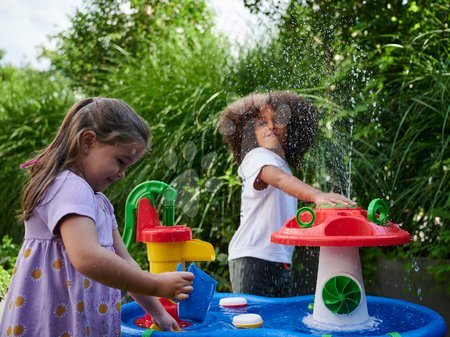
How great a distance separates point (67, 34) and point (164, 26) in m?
1.87

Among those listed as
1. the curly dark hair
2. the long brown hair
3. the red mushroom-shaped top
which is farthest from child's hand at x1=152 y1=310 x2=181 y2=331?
the curly dark hair

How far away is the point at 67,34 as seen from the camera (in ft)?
29.1

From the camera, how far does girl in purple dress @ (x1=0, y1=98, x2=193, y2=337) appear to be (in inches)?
63.8

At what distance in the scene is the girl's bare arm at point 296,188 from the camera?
234cm

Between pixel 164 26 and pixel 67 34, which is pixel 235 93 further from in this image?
pixel 67 34

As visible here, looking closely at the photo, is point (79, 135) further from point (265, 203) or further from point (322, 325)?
point (265, 203)

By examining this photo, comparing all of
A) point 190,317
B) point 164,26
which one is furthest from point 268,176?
point 164,26

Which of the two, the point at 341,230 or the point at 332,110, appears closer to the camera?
the point at 341,230

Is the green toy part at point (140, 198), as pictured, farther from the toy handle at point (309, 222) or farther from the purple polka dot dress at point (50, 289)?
the purple polka dot dress at point (50, 289)

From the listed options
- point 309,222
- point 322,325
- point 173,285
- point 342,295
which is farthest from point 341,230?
point 173,285

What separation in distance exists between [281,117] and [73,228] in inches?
64.0

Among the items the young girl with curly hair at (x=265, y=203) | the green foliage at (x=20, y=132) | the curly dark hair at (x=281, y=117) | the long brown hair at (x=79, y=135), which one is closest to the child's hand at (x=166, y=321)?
the long brown hair at (x=79, y=135)

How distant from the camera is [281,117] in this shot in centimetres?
304

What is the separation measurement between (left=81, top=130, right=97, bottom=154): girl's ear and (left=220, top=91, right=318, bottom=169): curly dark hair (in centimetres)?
134
